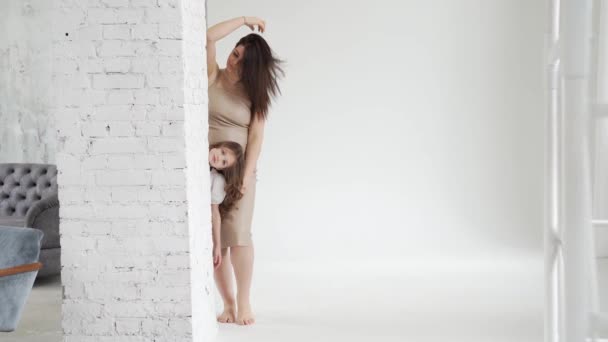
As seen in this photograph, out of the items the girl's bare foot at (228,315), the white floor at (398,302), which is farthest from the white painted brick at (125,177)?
the girl's bare foot at (228,315)

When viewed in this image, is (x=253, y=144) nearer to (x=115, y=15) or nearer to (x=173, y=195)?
(x=173, y=195)

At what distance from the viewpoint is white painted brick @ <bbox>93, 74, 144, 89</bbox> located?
3221mm

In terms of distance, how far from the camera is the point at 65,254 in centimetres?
330

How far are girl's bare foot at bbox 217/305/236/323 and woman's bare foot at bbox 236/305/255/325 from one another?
0.13 feet

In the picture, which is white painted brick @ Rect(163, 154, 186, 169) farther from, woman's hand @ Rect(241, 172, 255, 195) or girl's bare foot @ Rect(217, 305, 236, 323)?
girl's bare foot @ Rect(217, 305, 236, 323)

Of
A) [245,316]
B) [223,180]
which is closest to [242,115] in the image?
[223,180]

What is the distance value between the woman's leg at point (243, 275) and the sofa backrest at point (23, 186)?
2194mm

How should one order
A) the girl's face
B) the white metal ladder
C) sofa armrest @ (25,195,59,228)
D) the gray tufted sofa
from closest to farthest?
the white metal ladder
the girl's face
sofa armrest @ (25,195,59,228)
the gray tufted sofa

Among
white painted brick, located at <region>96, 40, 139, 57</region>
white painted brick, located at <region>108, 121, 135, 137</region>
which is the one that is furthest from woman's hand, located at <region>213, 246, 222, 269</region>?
white painted brick, located at <region>96, 40, 139, 57</region>

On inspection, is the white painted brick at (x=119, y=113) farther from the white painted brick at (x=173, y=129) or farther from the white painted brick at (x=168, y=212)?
the white painted brick at (x=168, y=212)

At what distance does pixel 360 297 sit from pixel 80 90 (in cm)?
223

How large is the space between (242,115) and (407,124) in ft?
7.69

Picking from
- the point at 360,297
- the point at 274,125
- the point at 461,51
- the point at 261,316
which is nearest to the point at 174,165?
the point at 261,316

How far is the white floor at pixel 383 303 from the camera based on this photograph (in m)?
3.82
